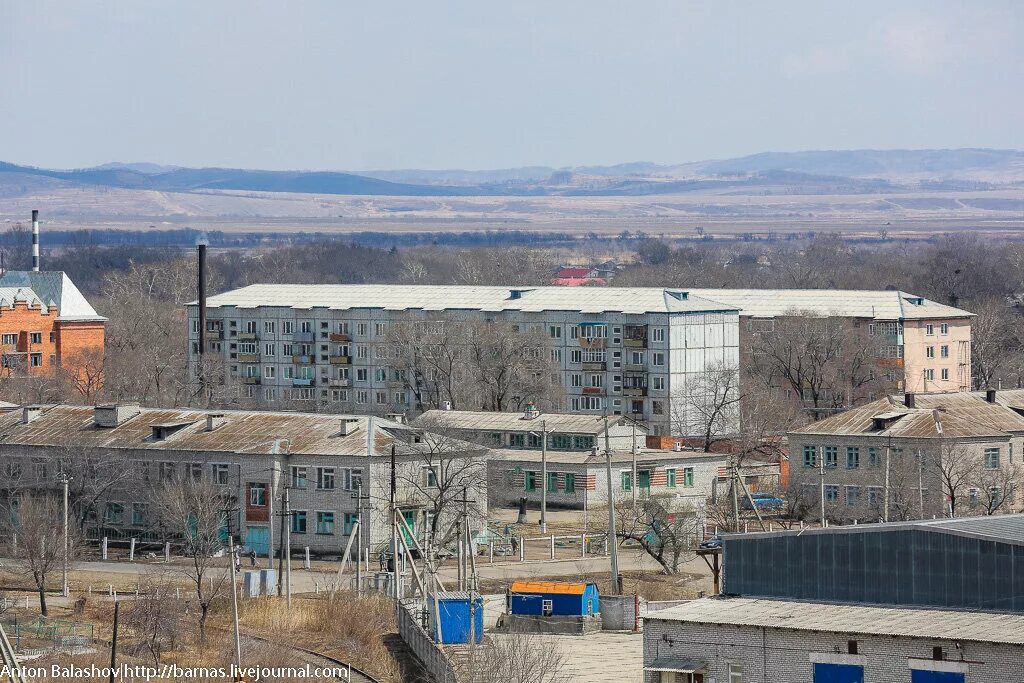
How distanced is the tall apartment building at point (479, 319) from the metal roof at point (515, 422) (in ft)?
53.7

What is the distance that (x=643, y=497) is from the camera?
60000 mm

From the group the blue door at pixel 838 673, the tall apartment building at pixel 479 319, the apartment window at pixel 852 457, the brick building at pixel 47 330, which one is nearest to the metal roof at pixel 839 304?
the tall apartment building at pixel 479 319

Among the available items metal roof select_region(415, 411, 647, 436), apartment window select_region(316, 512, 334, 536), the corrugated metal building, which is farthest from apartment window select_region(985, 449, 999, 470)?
the corrugated metal building

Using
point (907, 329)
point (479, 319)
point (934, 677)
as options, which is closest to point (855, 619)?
point (934, 677)

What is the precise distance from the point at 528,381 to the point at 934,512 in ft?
93.6

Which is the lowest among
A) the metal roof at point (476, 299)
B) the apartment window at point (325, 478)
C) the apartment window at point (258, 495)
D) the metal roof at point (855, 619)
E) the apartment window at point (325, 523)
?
the apartment window at point (325, 523)

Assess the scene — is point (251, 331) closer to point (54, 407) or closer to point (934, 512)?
point (54, 407)

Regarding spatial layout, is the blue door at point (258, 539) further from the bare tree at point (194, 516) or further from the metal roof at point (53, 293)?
the metal roof at point (53, 293)

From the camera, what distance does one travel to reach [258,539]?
54062 millimetres

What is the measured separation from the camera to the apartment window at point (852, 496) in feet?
A: 198

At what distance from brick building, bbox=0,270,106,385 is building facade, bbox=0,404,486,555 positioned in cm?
3773

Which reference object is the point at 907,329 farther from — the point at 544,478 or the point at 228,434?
the point at 228,434

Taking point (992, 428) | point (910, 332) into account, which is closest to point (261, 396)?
point (910, 332)

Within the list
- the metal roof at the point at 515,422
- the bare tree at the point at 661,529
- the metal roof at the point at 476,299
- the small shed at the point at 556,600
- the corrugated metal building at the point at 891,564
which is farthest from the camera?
the metal roof at the point at 476,299
